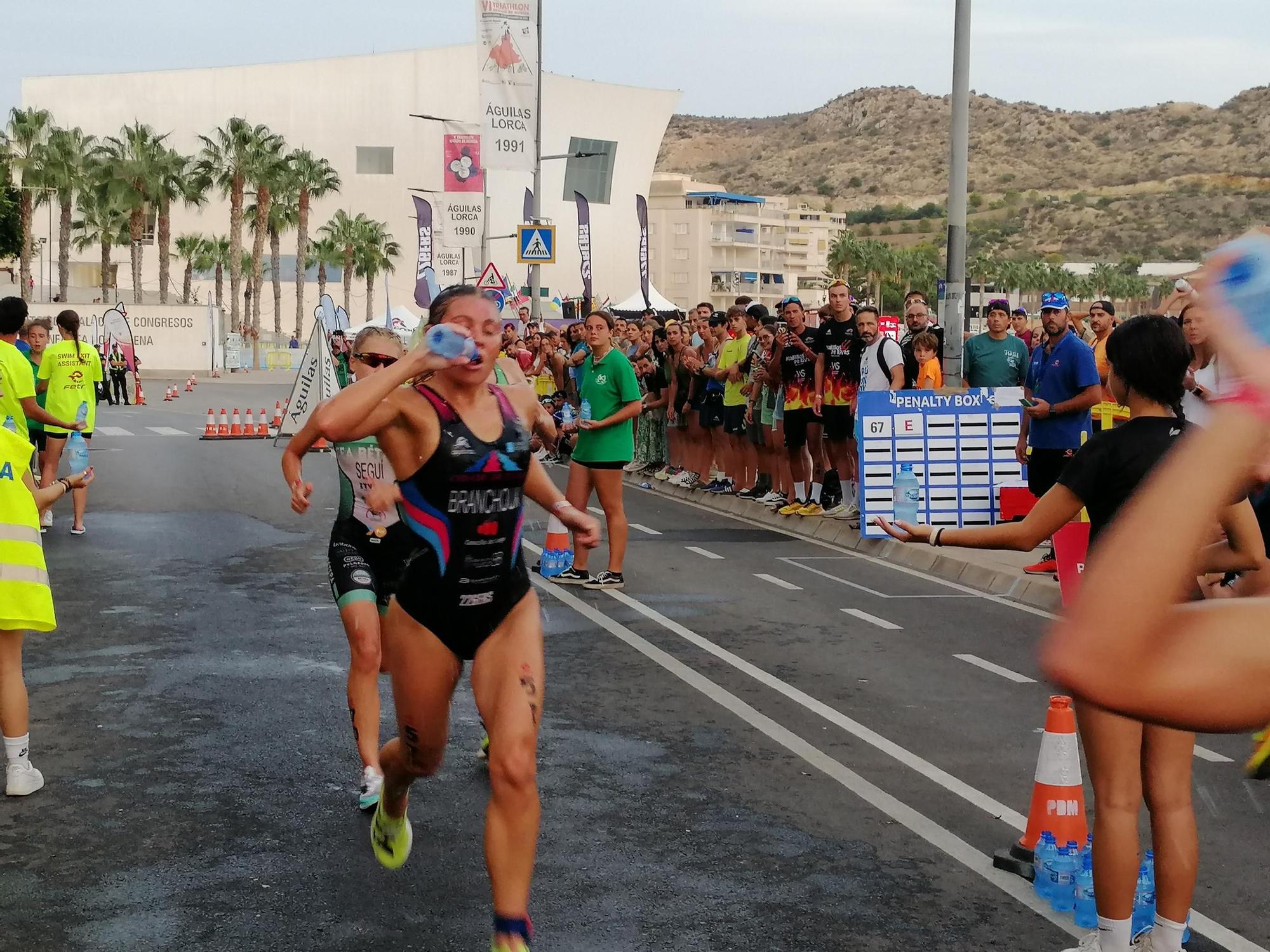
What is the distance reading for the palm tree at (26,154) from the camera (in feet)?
267

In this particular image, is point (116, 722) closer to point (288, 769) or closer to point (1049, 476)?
point (288, 769)

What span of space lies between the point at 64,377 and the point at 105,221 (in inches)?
2953

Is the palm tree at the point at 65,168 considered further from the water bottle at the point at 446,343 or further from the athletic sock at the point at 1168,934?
the athletic sock at the point at 1168,934

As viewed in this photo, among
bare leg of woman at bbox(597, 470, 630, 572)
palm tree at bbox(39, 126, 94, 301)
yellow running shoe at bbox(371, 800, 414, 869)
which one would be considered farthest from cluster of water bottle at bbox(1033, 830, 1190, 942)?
palm tree at bbox(39, 126, 94, 301)

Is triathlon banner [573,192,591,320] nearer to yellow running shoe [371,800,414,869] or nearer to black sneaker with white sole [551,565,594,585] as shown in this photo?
black sneaker with white sole [551,565,594,585]

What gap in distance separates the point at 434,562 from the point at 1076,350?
8456 mm

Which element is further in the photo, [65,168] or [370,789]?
[65,168]

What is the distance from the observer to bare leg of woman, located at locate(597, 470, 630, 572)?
12.3 meters

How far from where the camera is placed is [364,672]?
21.6 feet

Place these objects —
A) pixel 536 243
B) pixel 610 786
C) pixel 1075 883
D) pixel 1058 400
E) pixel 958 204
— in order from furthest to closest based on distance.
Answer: pixel 536 243 < pixel 958 204 < pixel 1058 400 < pixel 610 786 < pixel 1075 883

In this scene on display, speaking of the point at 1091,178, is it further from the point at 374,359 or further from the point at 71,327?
the point at 374,359

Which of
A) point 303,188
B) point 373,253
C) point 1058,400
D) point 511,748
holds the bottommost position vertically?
point 511,748

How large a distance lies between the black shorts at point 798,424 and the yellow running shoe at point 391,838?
1118 cm

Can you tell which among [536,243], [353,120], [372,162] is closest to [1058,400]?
[536,243]
